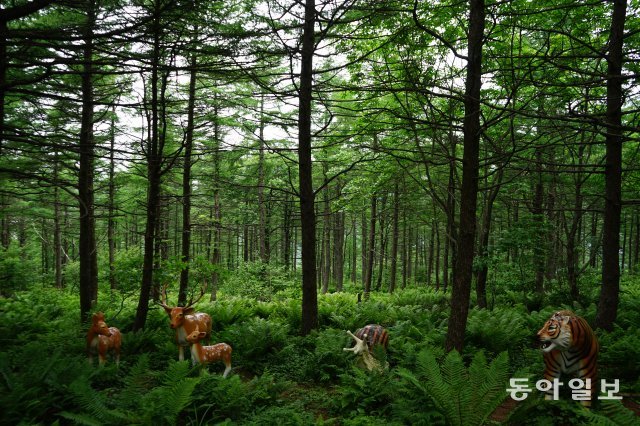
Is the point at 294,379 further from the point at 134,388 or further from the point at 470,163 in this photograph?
the point at 470,163

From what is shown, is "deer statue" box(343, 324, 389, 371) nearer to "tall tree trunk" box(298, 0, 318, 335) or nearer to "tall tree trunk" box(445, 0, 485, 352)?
"tall tree trunk" box(445, 0, 485, 352)

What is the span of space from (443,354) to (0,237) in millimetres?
32135

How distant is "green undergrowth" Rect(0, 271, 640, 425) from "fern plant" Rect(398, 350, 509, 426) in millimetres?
12

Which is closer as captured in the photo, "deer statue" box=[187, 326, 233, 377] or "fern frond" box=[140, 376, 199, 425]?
"fern frond" box=[140, 376, 199, 425]

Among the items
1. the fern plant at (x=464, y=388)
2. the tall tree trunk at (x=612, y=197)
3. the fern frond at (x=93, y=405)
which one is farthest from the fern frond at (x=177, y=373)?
the tall tree trunk at (x=612, y=197)

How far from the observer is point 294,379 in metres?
6.80

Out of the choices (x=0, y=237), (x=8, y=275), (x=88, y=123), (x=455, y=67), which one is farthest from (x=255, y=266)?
(x=0, y=237)

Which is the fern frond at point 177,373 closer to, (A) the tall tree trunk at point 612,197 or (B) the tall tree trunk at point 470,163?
(B) the tall tree trunk at point 470,163

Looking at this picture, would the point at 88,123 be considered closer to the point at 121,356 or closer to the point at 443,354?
the point at 121,356

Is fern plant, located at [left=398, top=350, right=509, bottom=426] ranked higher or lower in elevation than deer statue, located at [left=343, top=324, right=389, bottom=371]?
higher

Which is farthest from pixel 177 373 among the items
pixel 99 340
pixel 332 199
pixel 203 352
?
pixel 332 199

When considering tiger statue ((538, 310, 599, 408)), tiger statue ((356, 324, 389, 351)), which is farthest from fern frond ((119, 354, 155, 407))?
tiger statue ((538, 310, 599, 408))

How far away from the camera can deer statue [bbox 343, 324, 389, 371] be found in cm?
636

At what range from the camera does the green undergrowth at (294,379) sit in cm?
432
